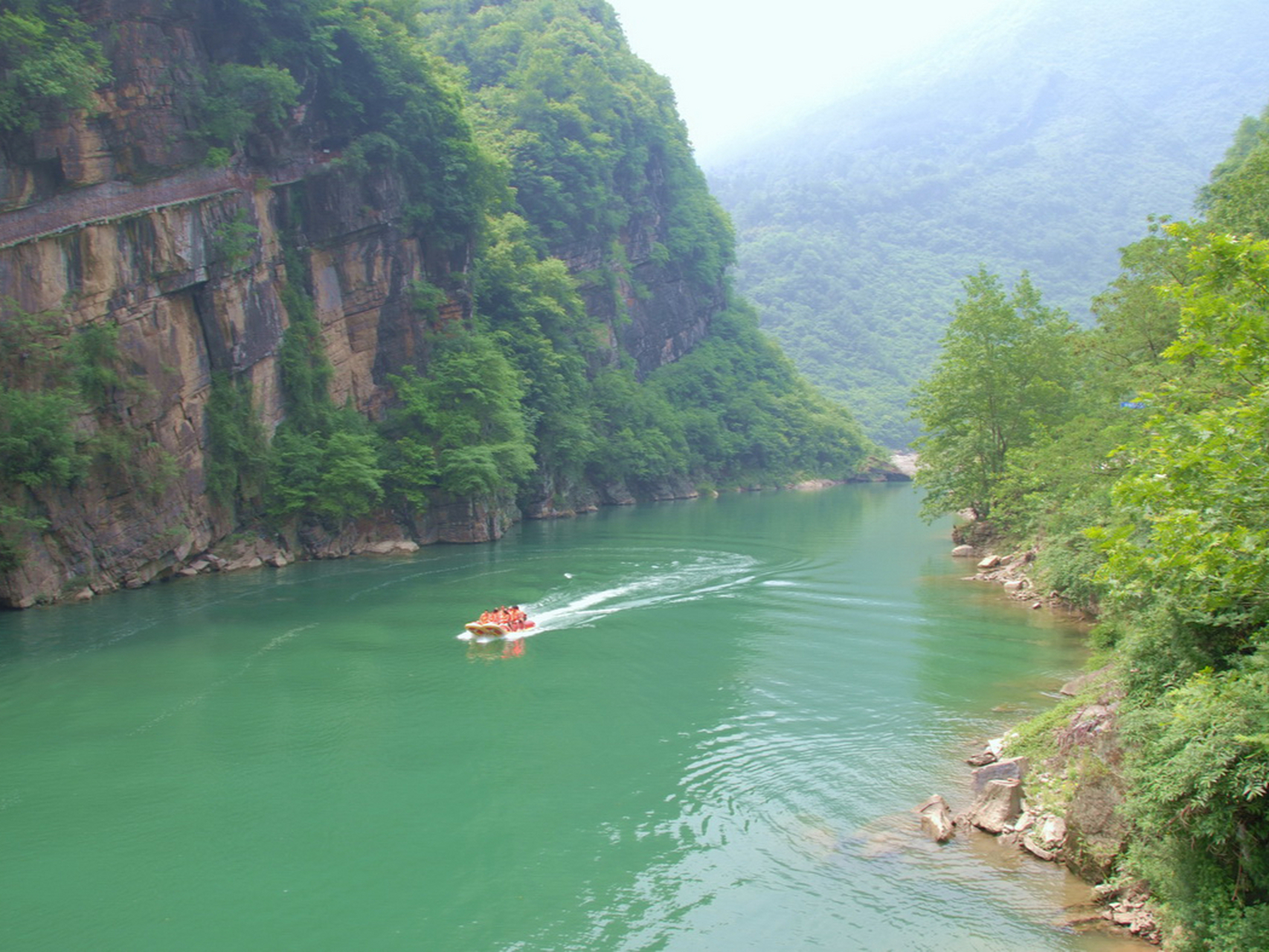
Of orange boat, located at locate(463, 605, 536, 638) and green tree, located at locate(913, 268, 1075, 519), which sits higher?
green tree, located at locate(913, 268, 1075, 519)

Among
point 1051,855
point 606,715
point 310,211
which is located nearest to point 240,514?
point 310,211

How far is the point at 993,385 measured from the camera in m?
38.1

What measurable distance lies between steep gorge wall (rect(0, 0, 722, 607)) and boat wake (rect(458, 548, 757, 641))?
1363cm

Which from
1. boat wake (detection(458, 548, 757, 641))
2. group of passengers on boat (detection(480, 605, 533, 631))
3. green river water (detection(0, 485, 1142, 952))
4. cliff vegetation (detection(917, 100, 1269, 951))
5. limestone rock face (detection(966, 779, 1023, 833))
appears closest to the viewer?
cliff vegetation (detection(917, 100, 1269, 951))

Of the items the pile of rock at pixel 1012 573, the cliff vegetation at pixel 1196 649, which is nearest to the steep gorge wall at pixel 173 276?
the pile of rock at pixel 1012 573

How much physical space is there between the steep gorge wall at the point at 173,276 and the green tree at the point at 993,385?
23057 mm

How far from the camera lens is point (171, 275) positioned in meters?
37.1

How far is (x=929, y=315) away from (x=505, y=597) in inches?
5323

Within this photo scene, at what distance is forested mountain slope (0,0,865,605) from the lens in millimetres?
32750

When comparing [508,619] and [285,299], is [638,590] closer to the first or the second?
[508,619]

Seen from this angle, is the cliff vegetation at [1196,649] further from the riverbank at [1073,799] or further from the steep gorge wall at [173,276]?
the steep gorge wall at [173,276]

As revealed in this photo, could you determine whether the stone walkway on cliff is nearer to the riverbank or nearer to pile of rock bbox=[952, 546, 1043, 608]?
the riverbank

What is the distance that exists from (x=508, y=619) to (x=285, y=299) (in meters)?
24.1

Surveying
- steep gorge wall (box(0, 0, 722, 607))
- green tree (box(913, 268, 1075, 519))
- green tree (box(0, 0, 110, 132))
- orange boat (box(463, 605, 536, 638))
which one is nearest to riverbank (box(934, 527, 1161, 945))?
orange boat (box(463, 605, 536, 638))
